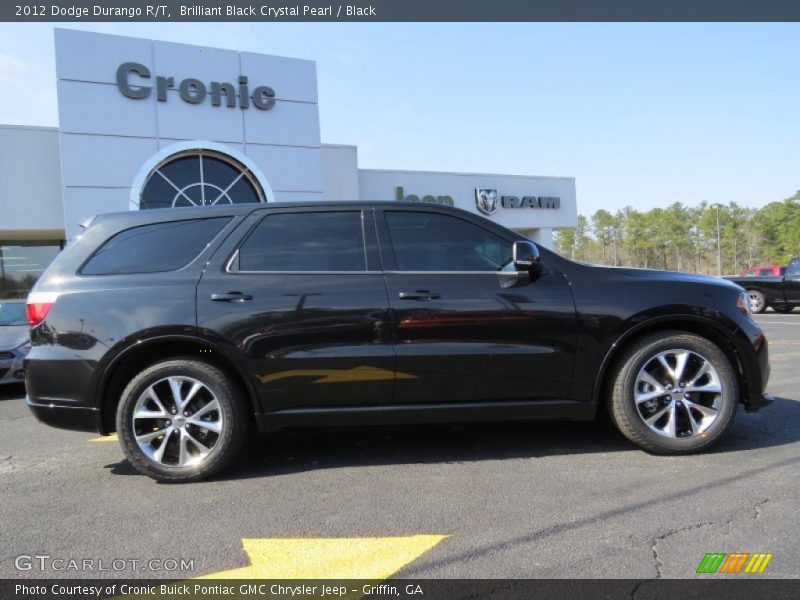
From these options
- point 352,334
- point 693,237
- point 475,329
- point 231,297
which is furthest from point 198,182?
point 693,237

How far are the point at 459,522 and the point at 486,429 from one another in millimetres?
1754

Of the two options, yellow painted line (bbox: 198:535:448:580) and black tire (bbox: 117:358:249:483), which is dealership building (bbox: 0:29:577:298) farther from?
yellow painted line (bbox: 198:535:448:580)

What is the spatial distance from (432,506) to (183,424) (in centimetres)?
169

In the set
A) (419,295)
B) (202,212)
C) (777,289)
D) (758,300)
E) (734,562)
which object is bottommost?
(734,562)

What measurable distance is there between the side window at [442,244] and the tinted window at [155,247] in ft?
4.02

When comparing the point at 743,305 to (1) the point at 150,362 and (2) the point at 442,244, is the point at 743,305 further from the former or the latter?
(1) the point at 150,362

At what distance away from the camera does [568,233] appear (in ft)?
296

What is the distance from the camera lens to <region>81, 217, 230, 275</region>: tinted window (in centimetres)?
379

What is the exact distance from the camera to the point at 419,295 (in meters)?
3.72

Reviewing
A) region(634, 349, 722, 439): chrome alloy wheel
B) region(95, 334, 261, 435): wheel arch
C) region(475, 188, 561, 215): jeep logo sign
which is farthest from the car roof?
region(475, 188, 561, 215): jeep logo sign

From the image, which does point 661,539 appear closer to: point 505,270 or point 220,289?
point 505,270

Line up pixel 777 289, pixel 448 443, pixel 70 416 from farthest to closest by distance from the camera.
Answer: pixel 777 289 < pixel 448 443 < pixel 70 416

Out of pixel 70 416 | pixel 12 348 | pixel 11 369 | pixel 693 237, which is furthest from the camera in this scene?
pixel 693 237

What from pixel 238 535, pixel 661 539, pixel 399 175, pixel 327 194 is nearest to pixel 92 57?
pixel 327 194
